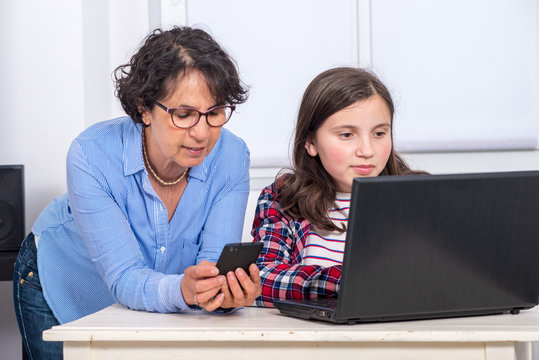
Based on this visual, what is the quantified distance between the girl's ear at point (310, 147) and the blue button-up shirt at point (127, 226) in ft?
0.68

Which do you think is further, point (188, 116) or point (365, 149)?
point (365, 149)

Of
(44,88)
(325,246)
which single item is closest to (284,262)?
(325,246)

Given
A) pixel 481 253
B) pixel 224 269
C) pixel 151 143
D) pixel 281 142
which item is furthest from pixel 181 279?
pixel 281 142

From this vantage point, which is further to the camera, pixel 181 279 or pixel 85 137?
pixel 85 137

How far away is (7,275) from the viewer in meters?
2.15

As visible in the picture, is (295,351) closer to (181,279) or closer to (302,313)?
(302,313)

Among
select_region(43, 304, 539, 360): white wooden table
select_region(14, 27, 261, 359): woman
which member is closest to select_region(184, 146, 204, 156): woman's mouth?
select_region(14, 27, 261, 359): woman

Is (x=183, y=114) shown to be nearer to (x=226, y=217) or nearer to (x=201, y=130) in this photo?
(x=201, y=130)

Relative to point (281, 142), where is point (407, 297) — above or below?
below

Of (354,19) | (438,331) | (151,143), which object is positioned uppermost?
(354,19)

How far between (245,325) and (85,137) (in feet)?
1.94

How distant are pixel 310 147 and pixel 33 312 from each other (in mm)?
777

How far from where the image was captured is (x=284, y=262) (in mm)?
1514

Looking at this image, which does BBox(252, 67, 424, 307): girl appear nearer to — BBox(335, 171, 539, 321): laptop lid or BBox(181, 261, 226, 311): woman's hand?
BBox(181, 261, 226, 311): woman's hand
